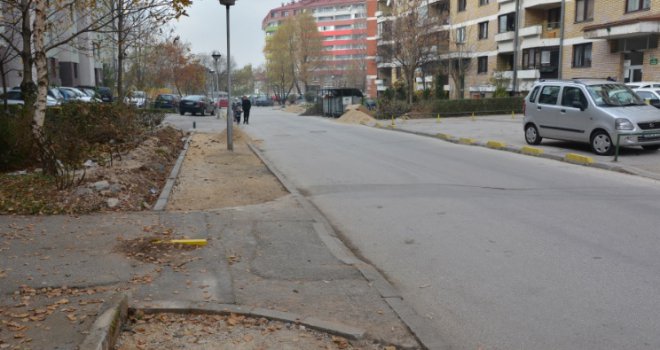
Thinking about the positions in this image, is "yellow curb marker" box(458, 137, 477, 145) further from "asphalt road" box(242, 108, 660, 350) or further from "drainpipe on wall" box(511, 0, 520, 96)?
"drainpipe on wall" box(511, 0, 520, 96)

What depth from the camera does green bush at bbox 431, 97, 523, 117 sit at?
38.8 meters

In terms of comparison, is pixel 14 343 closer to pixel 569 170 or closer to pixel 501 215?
pixel 501 215

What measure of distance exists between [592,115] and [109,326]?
1376 centimetres

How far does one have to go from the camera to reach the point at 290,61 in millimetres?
90062

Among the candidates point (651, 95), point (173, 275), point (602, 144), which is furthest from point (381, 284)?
point (651, 95)

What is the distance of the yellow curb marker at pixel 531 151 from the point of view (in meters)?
15.5

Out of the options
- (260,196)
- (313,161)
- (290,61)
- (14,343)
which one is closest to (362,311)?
(14,343)

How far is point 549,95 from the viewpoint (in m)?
16.7

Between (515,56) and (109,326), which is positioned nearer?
(109,326)

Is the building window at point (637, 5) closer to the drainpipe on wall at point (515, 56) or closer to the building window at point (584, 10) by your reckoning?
the building window at point (584, 10)

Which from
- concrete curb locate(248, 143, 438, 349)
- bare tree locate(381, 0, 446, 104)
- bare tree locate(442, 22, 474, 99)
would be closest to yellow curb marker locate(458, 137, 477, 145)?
concrete curb locate(248, 143, 438, 349)

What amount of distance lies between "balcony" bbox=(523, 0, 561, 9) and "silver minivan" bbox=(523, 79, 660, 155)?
28815mm

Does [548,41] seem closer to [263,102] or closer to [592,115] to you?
[592,115]

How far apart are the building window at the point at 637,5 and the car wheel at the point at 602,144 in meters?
24.1
